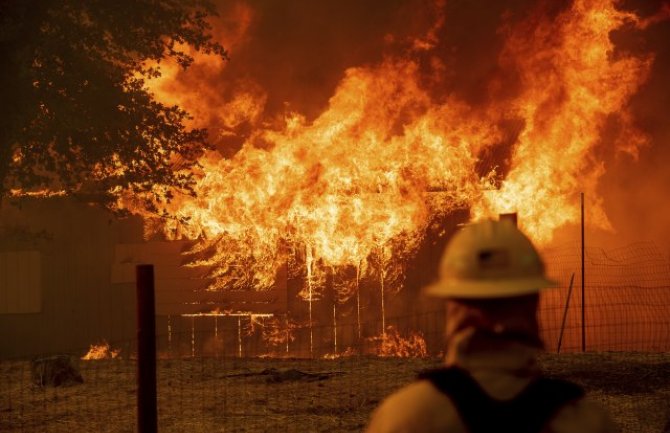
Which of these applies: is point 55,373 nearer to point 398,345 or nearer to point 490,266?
point 398,345

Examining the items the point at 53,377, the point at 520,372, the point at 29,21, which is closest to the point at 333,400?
the point at 53,377

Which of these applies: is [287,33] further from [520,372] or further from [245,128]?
[520,372]

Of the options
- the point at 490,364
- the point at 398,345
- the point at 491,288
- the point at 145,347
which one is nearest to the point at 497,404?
the point at 490,364

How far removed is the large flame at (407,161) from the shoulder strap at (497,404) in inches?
581

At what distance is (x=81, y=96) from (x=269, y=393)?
794 cm

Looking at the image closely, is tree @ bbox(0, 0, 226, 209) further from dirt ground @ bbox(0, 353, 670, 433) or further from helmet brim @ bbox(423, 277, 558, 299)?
helmet brim @ bbox(423, 277, 558, 299)

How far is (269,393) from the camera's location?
32.6 ft

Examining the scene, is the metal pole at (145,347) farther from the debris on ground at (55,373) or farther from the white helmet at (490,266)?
the debris on ground at (55,373)

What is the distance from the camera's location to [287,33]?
22828 millimetres

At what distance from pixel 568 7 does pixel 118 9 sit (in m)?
10.5

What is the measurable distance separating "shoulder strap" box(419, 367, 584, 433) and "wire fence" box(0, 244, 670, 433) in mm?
6449

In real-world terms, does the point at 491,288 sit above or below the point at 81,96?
below

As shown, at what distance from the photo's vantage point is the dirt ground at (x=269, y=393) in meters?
8.44

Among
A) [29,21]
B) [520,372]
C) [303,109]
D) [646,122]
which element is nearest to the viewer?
[520,372]
